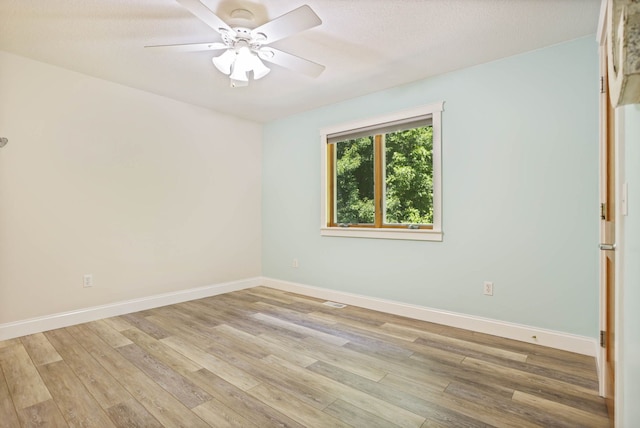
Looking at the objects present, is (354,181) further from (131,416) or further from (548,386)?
(131,416)

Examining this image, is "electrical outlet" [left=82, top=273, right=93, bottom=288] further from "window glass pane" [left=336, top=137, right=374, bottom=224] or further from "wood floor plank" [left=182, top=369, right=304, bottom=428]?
"window glass pane" [left=336, top=137, right=374, bottom=224]

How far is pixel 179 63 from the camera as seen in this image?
283cm

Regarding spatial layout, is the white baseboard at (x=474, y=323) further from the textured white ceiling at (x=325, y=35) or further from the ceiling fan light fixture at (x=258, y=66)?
the ceiling fan light fixture at (x=258, y=66)

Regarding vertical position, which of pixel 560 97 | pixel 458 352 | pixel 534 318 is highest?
pixel 560 97

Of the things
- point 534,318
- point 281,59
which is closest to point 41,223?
point 281,59

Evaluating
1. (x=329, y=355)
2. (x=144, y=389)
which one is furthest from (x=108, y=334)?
(x=329, y=355)

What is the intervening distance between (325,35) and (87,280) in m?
3.07

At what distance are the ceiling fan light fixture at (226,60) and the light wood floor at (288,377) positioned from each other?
2.09 meters

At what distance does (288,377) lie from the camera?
79.4 inches

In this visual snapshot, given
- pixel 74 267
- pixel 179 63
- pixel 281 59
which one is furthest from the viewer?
pixel 74 267

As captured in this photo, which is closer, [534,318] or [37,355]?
[37,355]

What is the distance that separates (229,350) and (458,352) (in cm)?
168

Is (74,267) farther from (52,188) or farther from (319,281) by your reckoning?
(319,281)

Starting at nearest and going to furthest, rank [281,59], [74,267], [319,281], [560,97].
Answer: [281,59] → [560,97] → [74,267] → [319,281]
